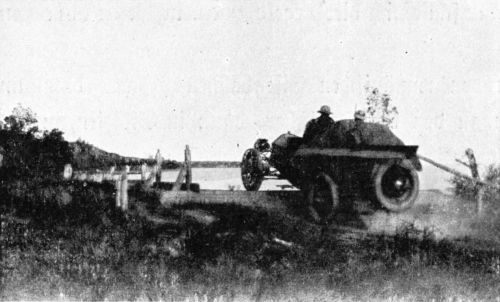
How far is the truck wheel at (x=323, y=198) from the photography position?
1299 cm

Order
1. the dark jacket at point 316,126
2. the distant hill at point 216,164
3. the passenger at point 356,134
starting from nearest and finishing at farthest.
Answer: the passenger at point 356,134 < the dark jacket at point 316,126 < the distant hill at point 216,164

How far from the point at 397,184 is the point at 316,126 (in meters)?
3.24

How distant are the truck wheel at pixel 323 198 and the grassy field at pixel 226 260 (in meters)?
0.33

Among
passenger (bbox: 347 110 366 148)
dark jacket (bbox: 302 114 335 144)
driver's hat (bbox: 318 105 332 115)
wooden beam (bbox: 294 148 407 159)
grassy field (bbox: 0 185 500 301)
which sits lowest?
grassy field (bbox: 0 185 500 301)

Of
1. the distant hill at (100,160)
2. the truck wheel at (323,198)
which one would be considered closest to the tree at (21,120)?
the distant hill at (100,160)

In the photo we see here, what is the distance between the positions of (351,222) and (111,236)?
545cm

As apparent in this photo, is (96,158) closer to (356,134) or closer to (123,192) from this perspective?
(123,192)

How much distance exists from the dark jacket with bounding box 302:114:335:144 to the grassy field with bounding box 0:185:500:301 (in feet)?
8.73

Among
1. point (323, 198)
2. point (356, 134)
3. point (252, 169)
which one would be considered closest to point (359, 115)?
point (356, 134)

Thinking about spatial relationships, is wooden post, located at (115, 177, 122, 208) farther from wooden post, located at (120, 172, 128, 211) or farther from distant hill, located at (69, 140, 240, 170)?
distant hill, located at (69, 140, 240, 170)

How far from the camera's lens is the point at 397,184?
12797mm

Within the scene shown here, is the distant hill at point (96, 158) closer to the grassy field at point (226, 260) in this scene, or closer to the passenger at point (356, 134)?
the grassy field at point (226, 260)

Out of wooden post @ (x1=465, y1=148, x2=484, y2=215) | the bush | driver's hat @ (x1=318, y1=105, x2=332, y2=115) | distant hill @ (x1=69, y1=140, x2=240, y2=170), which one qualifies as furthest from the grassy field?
distant hill @ (x1=69, y1=140, x2=240, y2=170)

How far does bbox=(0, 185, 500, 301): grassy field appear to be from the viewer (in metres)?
9.78
